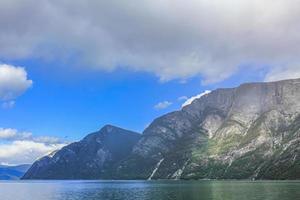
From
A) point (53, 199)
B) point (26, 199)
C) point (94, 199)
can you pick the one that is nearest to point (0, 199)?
point (26, 199)

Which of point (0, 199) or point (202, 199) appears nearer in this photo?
point (202, 199)

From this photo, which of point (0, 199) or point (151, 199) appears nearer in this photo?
point (151, 199)

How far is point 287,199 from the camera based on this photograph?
448 ft

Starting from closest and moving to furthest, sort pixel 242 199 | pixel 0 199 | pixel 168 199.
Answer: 1. pixel 242 199
2. pixel 168 199
3. pixel 0 199

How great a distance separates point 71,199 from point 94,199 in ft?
36.4

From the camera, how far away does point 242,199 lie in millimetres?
145875

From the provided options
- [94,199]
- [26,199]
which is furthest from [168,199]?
[26,199]

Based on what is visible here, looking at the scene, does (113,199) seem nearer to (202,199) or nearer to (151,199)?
(151,199)

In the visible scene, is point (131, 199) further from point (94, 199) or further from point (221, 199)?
point (221, 199)

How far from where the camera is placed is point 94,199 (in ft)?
575

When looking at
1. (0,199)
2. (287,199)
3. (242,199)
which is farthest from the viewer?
(0,199)

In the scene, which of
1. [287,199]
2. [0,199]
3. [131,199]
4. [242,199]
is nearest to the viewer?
[287,199]

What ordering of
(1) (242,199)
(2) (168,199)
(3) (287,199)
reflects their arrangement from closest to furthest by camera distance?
(3) (287,199), (1) (242,199), (2) (168,199)

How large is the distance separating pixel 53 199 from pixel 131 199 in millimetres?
36561
